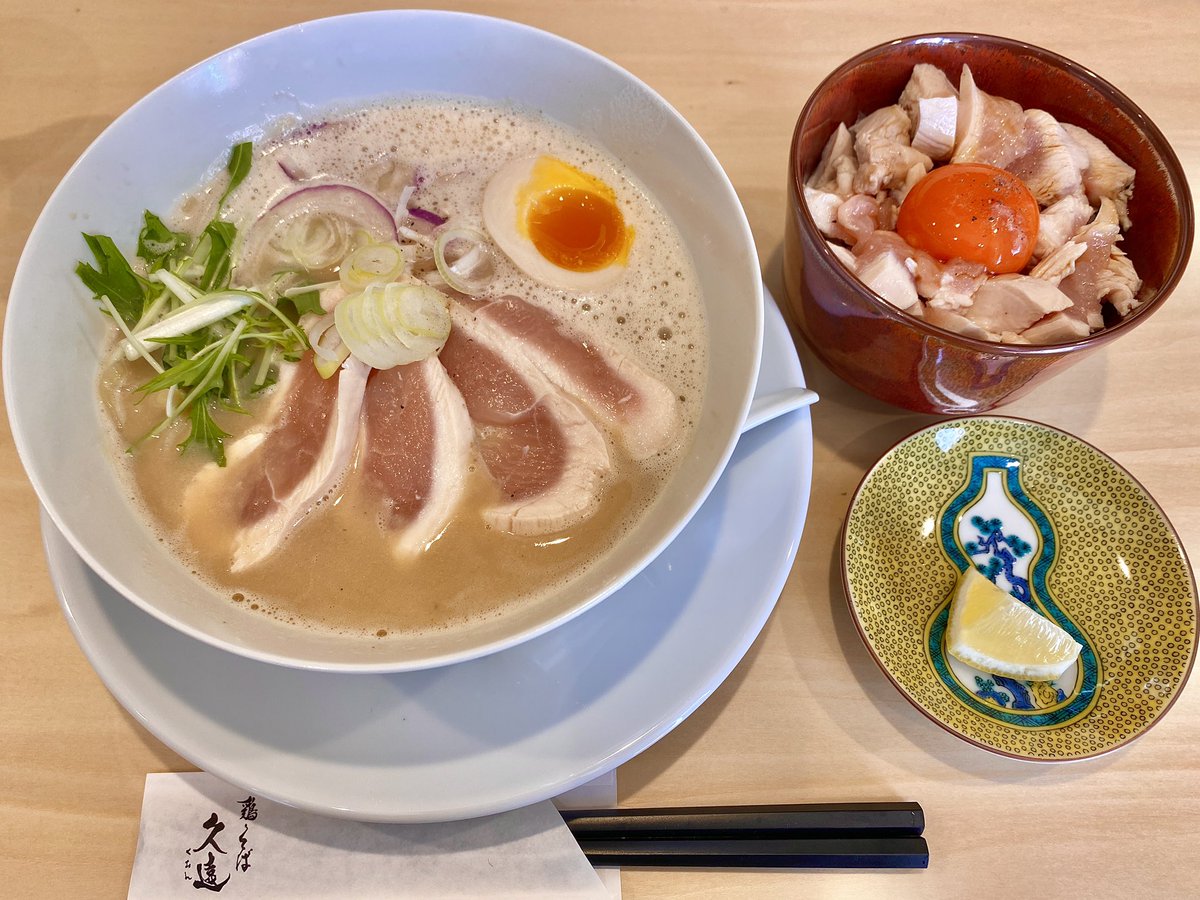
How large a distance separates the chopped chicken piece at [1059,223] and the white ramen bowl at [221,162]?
0.64m

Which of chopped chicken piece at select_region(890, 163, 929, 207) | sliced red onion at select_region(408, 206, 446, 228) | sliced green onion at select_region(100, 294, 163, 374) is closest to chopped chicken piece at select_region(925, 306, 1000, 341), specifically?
chopped chicken piece at select_region(890, 163, 929, 207)

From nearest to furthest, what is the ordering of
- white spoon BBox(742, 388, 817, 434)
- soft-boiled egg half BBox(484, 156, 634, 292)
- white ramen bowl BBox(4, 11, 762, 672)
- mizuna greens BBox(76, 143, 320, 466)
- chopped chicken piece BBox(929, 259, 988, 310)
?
white ramen bowl BBox(4, 11, 762, 672), white spoon BBox(742, 388, 817, 434), mizuna greens BBox(76, 143, 320, 466), chopped chicken piece BBox(929, 259, 988, 310), soft-boiled egg half BBox(484, 156, 634, 292)

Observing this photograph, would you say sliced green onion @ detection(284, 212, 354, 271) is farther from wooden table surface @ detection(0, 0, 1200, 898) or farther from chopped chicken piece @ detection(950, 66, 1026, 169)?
chopped chicken piece @ detection(950, 66, 1026, 169)

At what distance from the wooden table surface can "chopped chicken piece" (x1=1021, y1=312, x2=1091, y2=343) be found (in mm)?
274

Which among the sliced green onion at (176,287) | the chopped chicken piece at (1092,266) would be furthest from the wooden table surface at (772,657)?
the sliced green onion at (176,287)

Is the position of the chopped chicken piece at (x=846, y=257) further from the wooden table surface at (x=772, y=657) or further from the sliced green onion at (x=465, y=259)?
the sliced green onion at (x=465, y=259)

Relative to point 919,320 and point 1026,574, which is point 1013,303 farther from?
point 1026,574

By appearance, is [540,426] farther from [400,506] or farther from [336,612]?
[336,612]

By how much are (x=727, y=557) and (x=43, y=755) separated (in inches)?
44.4

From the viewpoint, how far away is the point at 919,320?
124 cm

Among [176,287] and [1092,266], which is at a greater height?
[176,287]

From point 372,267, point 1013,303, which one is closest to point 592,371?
point 372,267

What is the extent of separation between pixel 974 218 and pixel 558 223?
0.75m

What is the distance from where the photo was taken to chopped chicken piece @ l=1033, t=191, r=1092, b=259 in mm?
1444
